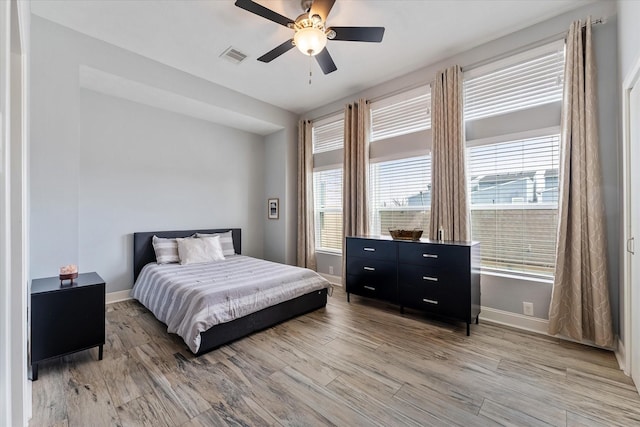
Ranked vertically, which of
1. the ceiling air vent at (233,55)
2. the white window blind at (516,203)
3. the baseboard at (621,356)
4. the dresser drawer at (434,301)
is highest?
the ceiling air vent at (233,55)

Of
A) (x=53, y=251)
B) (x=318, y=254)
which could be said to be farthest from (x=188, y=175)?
(x=318, y=254)

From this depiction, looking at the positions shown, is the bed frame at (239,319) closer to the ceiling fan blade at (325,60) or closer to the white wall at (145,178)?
the white wall at (145,178)

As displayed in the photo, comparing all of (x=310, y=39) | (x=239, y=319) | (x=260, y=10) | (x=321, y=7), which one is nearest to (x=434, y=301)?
(x=239, y=319)

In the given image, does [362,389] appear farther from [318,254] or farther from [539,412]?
[318,254]

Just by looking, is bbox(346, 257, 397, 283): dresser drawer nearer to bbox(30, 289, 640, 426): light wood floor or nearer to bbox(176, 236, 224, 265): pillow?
bbox(30, 289, 640, 426): light wood floor

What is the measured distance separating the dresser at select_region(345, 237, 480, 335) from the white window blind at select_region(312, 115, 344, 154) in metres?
1.83

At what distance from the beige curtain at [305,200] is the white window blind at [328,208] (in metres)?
0.13

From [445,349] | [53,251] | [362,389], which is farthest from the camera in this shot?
[53,251]

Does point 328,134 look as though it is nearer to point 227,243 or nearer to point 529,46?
point 227,243

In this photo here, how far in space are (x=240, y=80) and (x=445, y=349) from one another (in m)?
4.03

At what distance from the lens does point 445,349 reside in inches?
96.3

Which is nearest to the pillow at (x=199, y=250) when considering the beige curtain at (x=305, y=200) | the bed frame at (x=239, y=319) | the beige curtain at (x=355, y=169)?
the bed frame at (x=239, y=319)

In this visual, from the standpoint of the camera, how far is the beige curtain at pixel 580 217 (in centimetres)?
236

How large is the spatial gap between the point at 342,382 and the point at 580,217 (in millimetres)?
2499
